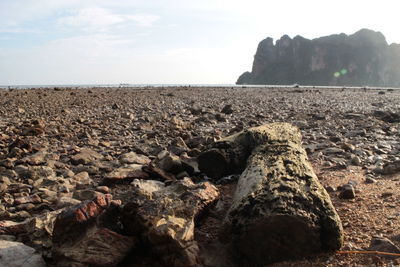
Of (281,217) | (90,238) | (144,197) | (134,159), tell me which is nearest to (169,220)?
(144,197)

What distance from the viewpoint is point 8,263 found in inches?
111

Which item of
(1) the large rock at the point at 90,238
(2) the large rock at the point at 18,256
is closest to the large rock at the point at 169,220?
(1) the large rock at the point at 90,238

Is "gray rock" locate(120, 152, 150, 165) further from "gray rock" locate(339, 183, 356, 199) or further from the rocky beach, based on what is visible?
"gray rock" locate(339, 183, 356, 199)

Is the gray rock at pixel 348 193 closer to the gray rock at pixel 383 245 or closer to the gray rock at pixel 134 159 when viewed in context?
the gray rock at pixel 383 245

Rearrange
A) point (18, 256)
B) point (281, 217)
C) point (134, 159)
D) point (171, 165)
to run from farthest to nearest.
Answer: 1. point (134, 159)
2. point (171, 165)
3. point (18, 256)
4. point (281, 217)

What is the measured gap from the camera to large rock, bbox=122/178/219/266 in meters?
2.87

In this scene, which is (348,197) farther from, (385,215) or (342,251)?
(342,251)

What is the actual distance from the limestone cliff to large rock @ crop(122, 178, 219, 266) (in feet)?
490

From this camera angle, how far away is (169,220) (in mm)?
3041

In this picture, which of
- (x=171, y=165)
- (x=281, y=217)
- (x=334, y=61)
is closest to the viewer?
(x=281, y=217)

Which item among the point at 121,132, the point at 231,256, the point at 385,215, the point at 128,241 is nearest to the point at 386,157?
the point at 385,215

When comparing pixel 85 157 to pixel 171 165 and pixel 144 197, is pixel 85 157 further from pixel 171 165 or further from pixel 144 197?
pixel 144 197

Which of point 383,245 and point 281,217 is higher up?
point 281,217

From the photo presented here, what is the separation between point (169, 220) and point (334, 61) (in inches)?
6147
